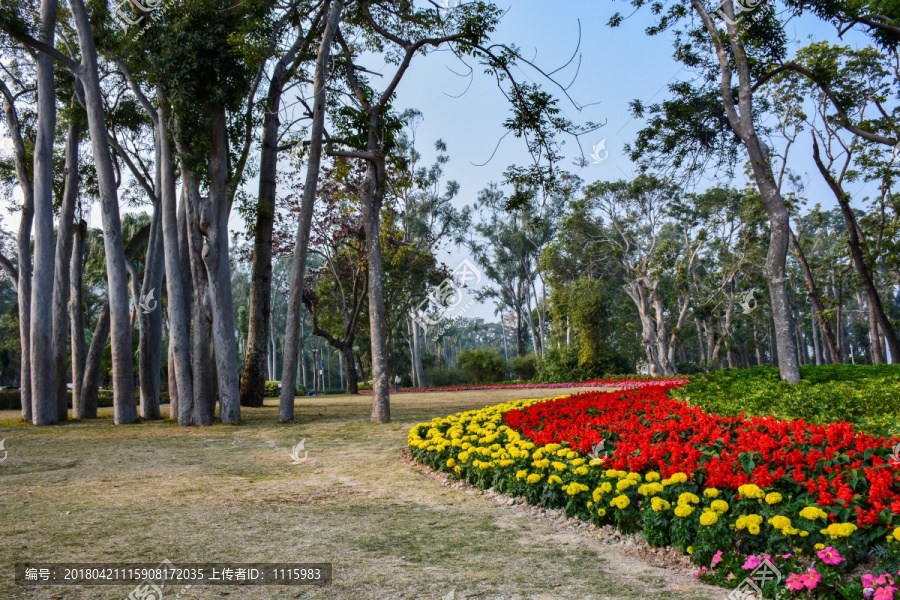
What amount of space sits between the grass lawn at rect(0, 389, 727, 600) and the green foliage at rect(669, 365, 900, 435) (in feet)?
11.6

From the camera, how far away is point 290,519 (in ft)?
14.7

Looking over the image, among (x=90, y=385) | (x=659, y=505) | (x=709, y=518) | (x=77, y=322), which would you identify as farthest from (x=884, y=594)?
(x=77, y=322)

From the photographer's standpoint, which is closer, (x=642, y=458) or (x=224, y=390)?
(x=642, y=458)

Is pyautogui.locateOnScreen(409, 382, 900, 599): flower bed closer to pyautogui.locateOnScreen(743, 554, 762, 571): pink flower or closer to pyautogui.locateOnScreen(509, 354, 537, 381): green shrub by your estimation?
pyautogui.locateOnScreen(743, 554, 762, 571): pink flower

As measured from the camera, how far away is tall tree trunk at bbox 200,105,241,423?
10.8 m

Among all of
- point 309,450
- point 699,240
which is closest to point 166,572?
point 309,450

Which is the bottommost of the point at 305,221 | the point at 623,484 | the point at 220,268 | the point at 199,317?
the point at 623,484

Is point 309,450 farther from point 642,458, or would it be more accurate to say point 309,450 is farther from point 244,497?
point 642,458

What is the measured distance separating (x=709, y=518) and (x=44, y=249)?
11707 mm

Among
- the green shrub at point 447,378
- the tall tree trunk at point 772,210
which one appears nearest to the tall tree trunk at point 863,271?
the tall tree trunk at point 772,210

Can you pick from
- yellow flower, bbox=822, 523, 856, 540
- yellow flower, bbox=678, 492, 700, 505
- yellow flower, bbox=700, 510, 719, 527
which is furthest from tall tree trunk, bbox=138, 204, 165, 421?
yellow flower, bbox=822, 523, 856, 540

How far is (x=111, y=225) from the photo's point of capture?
11266mm

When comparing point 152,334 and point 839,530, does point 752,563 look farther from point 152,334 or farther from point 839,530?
point 152,334

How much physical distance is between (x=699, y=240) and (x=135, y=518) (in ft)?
86.6
